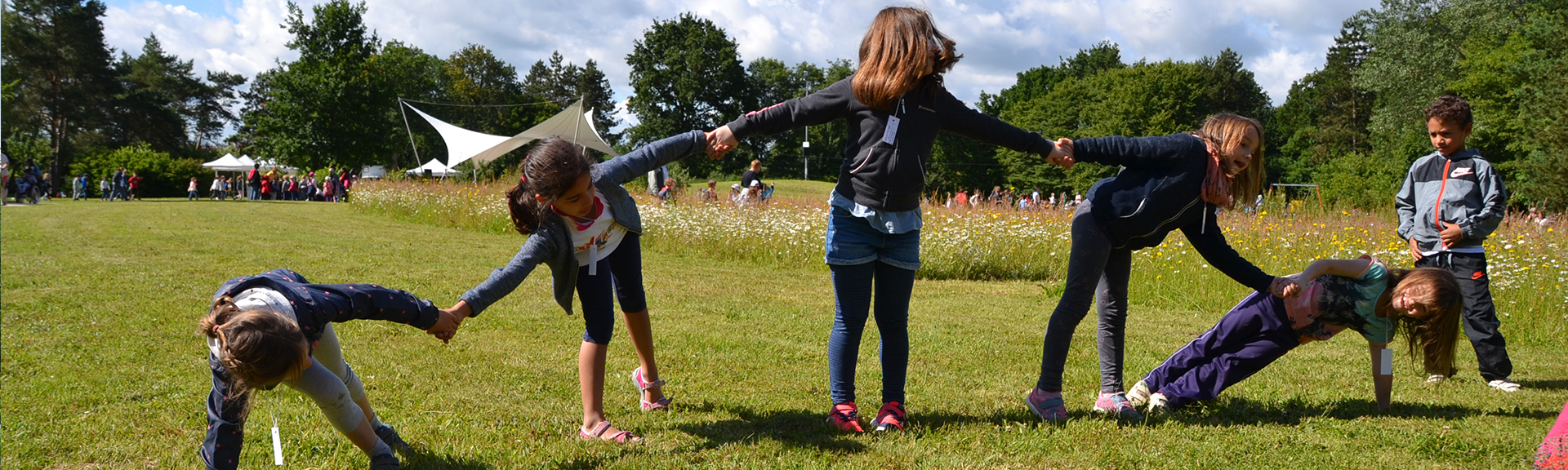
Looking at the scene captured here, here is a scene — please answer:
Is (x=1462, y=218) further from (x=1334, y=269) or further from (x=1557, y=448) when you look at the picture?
(x=1557, y=448)

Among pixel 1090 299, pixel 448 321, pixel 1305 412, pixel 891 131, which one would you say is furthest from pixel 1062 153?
pixel 448 321

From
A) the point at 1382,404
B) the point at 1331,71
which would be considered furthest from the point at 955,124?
the point at 1331,71

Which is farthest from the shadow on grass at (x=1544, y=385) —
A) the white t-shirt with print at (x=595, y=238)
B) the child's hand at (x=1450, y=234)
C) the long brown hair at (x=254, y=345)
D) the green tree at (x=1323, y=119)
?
the green tree at (x=1323, y=119)

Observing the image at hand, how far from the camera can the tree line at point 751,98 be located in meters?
35.6

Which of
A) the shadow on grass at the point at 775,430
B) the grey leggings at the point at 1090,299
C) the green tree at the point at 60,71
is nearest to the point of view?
the shadow on grass at the point at 775,430

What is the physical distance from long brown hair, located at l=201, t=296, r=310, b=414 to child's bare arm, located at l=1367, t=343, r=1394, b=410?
4.38 metres

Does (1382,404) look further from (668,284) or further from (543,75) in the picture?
(543,75)

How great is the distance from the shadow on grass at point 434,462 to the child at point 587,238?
17.9 inches

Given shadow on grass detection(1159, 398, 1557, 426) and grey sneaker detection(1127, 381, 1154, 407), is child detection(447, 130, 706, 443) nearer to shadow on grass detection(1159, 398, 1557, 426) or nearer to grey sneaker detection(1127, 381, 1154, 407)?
grey sneaker detection(1127, 381, 1154, 407)

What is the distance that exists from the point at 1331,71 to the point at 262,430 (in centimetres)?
7181

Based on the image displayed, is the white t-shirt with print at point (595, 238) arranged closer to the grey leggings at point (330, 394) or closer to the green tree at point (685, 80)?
the grey leggings at point (330, 394)

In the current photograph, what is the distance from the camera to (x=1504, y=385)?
196 inches

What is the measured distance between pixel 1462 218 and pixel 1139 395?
2304 millimetres

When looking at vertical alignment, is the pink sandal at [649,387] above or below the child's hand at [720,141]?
below
